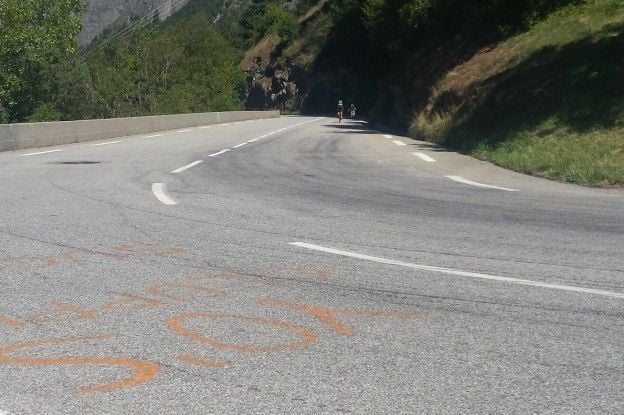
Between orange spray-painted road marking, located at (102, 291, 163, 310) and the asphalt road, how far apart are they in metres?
0.03

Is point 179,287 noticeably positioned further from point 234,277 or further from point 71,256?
point 71,256

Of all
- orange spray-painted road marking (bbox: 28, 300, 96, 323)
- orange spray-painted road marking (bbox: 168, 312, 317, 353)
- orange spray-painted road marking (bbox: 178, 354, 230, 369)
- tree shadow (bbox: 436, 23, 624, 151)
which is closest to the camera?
orange spray-painted road marking (bbox: 178, 354, 230, 369)

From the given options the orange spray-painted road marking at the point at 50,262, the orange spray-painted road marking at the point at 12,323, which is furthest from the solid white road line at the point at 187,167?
the orange spray-painted road marking at the point at 12,323

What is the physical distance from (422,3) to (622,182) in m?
29.5

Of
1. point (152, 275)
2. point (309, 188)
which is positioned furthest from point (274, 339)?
point (309, 188)

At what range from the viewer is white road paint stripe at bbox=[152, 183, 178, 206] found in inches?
457

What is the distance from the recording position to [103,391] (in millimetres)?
4266

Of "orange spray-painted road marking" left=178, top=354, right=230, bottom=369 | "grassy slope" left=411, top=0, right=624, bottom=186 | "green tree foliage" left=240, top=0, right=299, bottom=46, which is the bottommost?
"orange spray-painted road marking" left=178, top=354, right=230, bottom=369

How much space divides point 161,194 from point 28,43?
1836 inches

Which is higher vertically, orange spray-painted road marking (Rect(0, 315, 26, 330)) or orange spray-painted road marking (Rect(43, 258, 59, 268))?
orange spray-painted road marking (Rect(0, 315, 26, 330))

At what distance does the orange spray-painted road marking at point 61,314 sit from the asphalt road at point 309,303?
0.06 ft

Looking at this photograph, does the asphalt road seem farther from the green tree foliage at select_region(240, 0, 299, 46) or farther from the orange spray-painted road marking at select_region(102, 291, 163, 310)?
the green tree foliage at select_region(240, 0, 299, 46)

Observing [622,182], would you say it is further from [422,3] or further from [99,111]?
[99,111]

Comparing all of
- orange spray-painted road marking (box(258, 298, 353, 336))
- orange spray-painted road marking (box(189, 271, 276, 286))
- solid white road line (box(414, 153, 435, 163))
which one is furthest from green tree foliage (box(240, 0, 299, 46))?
orange spray-painted road marking (box(258, 298, 353, 336))
